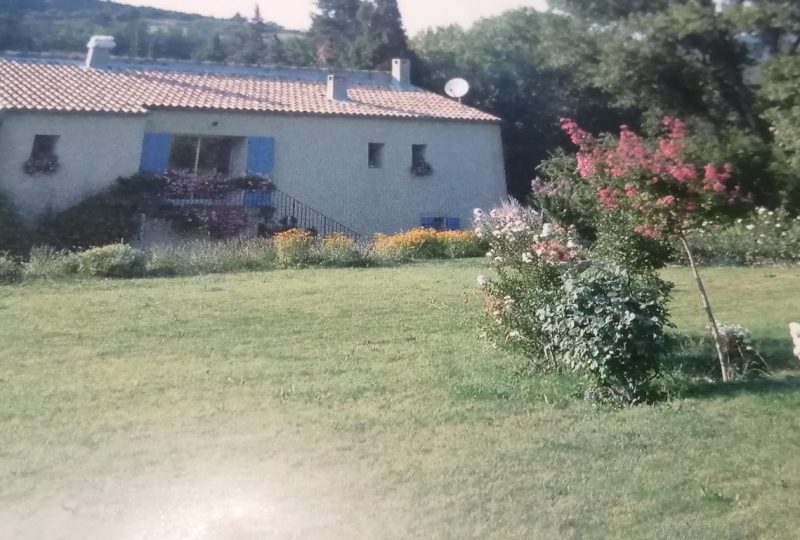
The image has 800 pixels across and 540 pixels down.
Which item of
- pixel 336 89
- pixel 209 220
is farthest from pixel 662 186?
pixel 336 89

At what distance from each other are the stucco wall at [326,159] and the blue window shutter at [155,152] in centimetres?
33

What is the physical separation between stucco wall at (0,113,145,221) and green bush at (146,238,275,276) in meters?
5.08

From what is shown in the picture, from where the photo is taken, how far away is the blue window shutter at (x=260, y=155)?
22.1m

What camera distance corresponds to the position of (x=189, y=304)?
10891 mm

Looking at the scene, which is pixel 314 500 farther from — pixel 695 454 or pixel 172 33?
pixel 172 33

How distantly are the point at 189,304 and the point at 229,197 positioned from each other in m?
10.4

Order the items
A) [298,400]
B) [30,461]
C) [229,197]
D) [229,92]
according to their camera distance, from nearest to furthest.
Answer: [30,461] < [298,400] < [229,197] < [229,92]

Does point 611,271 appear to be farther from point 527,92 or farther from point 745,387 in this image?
point 527,92

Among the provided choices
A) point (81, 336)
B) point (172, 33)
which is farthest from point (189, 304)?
point (172, 33)

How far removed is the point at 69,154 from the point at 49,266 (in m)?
6.91

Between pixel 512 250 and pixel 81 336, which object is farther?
pixel 81 336

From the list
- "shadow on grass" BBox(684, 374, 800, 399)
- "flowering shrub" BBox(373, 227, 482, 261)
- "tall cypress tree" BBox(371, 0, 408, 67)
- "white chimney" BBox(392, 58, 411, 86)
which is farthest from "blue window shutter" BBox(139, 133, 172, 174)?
"shadow on grass" BBox(684, 374, 800, 399)

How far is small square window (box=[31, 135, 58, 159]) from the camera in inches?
774

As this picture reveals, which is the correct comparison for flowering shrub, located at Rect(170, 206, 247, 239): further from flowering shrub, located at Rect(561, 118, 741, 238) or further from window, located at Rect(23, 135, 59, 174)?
flowering shrub, located at Rect(561, 118, 741, 238)
